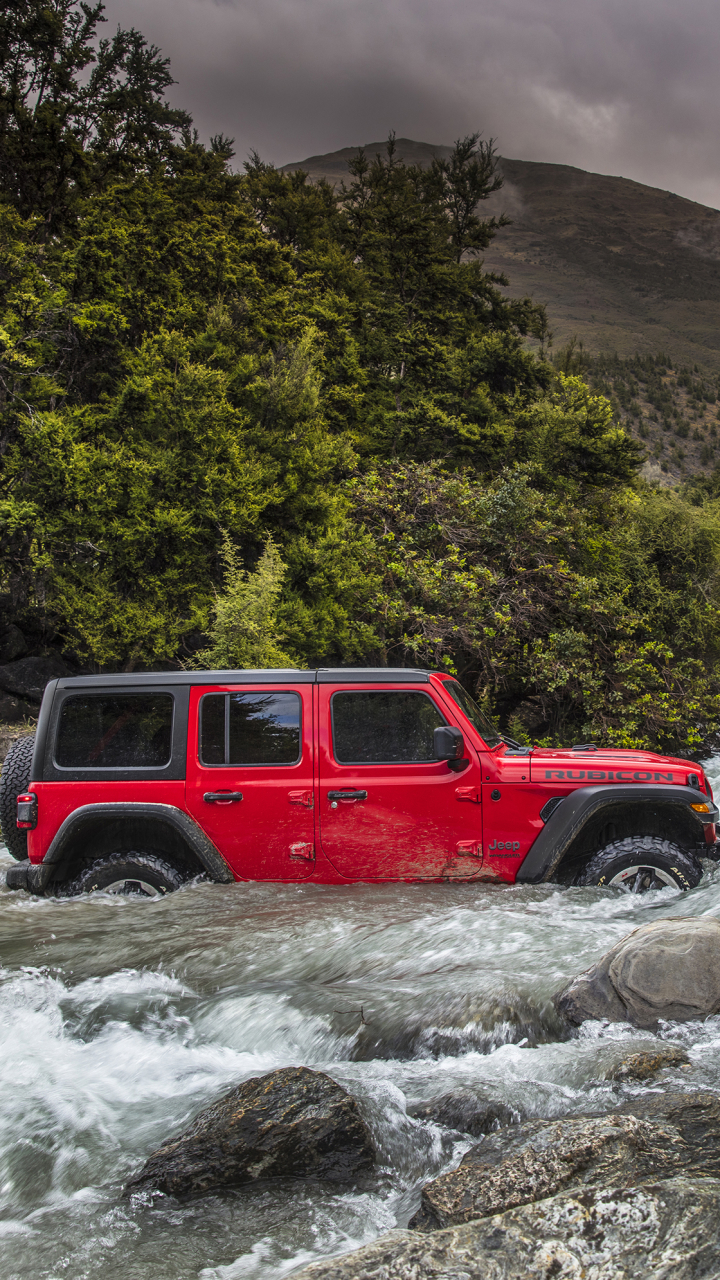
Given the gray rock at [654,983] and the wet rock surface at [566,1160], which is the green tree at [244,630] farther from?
the wet rock surface at [566,1160]

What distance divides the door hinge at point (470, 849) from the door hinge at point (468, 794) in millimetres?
276

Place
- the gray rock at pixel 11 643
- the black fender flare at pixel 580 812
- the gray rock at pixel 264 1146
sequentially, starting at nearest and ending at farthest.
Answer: the gray rock at pixel 264 1146
the black fender flare at pixel 580 812
the gray rock at pixel 11 643

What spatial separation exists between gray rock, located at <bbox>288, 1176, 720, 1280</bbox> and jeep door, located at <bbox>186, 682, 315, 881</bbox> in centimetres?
308

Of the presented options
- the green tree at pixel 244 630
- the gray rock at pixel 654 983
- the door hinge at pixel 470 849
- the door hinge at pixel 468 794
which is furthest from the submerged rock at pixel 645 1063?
the green tree at pixel 244 630

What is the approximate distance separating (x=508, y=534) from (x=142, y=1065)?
47.0 feet

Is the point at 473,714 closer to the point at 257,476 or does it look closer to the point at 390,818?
the point at 390,818

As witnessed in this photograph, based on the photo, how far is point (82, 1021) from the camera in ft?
12.8

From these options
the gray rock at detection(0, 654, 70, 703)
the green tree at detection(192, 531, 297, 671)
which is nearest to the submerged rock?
the green tree at detection(192, 531, 297, 671)

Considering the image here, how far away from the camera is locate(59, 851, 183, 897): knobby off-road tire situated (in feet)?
17.1

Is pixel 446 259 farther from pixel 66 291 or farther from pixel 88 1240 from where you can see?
pixel 88 1240

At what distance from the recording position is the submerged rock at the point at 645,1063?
3.30 meters

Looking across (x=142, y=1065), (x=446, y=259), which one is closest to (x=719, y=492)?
(x=446, y=259)

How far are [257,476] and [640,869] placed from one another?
11219mm

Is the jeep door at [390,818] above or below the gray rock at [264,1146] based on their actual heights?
above
